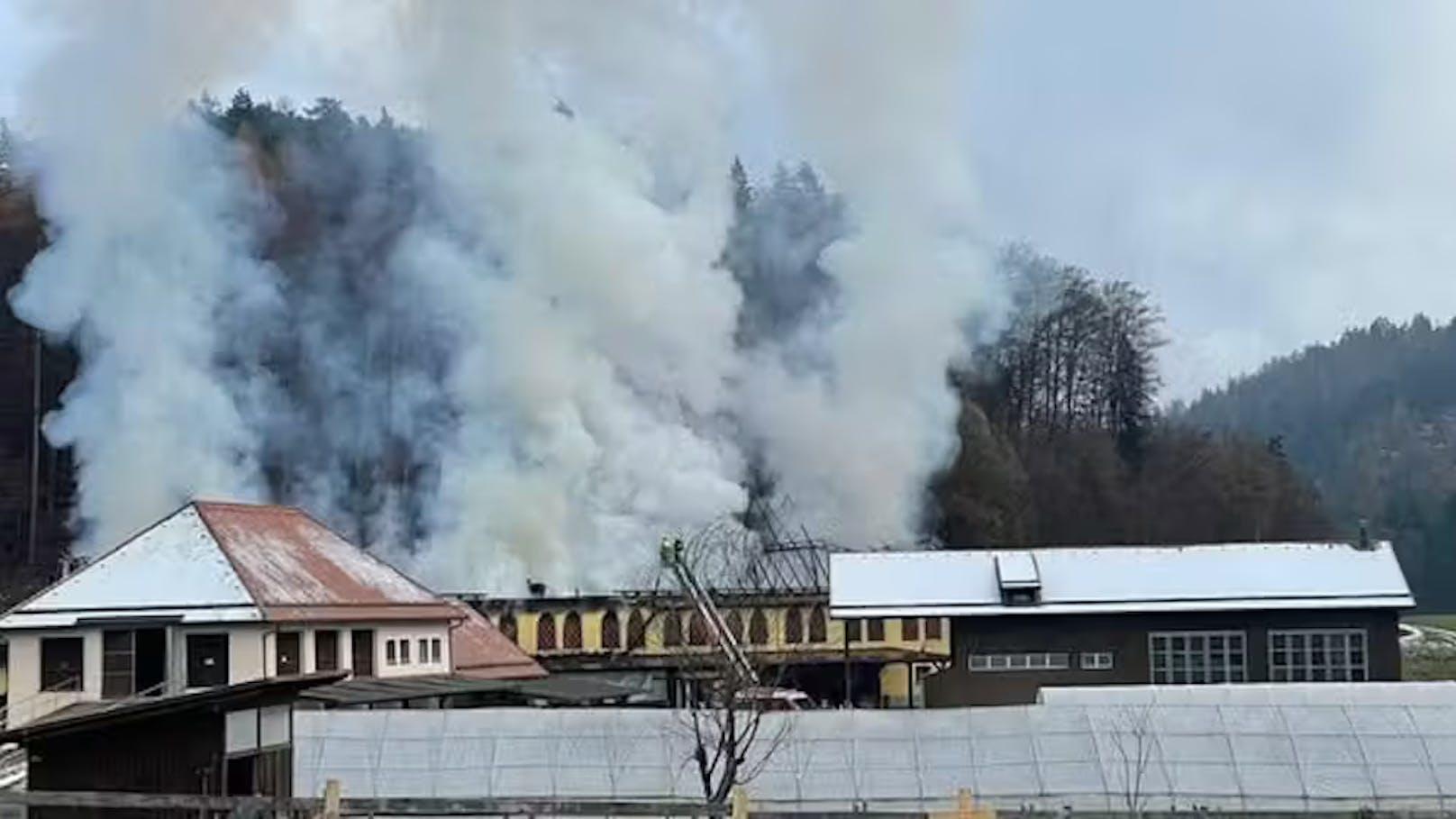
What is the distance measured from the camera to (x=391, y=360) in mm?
89125

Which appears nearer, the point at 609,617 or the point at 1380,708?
the point at 1380,708

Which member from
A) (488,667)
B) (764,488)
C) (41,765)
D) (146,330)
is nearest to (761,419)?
(764,488)

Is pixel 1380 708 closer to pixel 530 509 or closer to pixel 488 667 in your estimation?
pixel 488 667

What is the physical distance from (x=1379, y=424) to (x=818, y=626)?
9863 cm

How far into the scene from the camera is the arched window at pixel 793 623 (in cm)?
6956

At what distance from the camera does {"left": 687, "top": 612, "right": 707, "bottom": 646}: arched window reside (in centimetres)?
6503

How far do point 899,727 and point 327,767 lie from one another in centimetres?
1051

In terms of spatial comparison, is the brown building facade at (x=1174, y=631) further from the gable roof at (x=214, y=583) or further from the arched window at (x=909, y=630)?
the arched window at (x=909, y=630)

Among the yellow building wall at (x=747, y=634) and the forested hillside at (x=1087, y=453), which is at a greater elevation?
the forested hillside at (x=1087, y=453)

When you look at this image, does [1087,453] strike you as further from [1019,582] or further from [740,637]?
[1019,582]

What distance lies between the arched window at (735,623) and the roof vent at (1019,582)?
57.9 feet

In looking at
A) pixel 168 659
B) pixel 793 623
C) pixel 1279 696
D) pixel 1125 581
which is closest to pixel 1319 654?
pixel 1125 581

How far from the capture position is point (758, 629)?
6944 centimetres

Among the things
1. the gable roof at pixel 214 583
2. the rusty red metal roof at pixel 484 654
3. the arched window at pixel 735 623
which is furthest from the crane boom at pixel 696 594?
the gable roof at pixel 214 583
